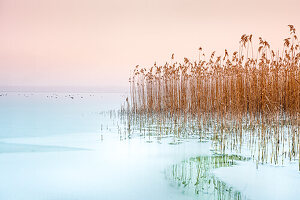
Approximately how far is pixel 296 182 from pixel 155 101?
19.0 ft

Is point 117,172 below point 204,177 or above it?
below

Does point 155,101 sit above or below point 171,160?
above

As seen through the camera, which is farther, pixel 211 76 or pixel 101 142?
pixel 211 76

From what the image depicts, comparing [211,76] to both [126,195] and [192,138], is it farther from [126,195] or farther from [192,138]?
[126,195]

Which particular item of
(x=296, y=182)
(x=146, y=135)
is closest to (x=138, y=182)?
(x=296, y=182)

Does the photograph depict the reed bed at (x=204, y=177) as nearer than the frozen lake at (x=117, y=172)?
Yes

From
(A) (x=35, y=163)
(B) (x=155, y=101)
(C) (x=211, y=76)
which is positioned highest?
(C) (x=211, y=76)

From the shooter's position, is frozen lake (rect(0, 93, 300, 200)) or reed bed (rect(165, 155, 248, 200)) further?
frozen lake (rect(0, 93, 300, 200))

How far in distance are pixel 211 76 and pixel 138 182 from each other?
12.2ft

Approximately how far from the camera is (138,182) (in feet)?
11.6

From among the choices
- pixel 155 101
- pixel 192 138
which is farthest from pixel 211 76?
pixel 155 101

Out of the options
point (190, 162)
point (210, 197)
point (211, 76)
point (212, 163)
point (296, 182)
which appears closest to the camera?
point (210, 197)

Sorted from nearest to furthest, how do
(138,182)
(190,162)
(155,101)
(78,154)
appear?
(138,182)
(190,162)
(78,154)
(155,101)

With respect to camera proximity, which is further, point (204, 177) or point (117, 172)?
point (117, 172)
